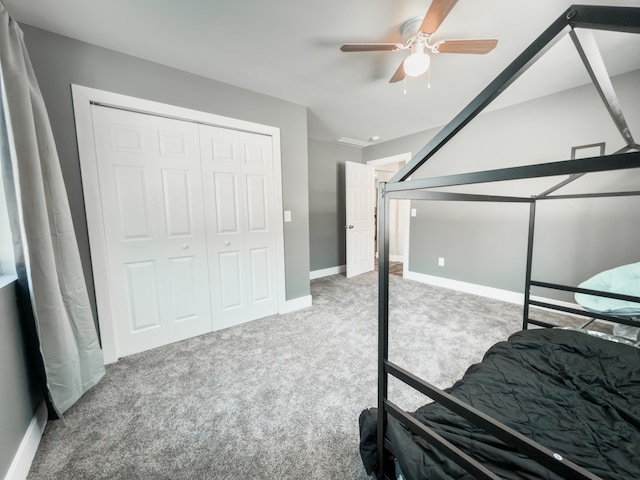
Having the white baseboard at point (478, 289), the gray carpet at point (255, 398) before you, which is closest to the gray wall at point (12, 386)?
the gray carpet at point (255, 398)

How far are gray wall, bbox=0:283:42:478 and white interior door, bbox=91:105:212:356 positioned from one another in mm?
680

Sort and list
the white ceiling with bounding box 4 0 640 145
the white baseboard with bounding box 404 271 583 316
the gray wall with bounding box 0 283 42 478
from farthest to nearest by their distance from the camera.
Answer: the white baseboard with bounding box 404 271 583 316 → the white ceiling with bounding box 4 0 640 145 → the gray wall with bounding box 0 283 42 478

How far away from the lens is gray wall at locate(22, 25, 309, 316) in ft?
5.53

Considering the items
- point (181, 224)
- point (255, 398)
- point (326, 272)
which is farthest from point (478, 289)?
point (181, 224)

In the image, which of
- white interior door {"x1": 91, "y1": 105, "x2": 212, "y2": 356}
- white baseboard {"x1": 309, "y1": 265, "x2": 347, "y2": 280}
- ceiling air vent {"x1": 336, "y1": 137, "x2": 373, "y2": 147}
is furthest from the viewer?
white baseboard {"x1": 309, "y1": 265, "x2": 347, "y2": 280}

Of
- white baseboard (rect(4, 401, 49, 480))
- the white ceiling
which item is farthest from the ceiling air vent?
white baseboard (rect(4, 401, 49, 480))

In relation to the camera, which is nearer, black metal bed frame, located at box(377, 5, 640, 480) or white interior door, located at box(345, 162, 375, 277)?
black metal bed frame, located at box(377, 5, 640, 480)

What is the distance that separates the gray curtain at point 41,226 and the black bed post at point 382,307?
175 centimetres

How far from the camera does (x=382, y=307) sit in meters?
0.95

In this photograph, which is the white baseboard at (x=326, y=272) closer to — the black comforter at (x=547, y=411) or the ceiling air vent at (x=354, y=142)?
the ceiling air vent at (x=354, y=142)

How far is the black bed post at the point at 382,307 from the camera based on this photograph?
92 centimetres

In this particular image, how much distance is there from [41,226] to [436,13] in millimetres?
2381

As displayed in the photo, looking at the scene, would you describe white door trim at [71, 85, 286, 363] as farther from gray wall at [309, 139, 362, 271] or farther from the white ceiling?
gray wall at [309, 139, 362, 271]

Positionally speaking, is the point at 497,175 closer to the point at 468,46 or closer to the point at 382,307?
the point at 382,307
